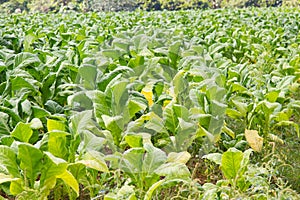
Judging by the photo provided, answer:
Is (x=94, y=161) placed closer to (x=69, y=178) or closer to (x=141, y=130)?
(x=69, y=178)

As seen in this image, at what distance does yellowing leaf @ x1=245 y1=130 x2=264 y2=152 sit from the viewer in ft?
12.0

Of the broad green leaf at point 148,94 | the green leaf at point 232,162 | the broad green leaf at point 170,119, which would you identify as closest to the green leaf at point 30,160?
the green leaf at point 232,162

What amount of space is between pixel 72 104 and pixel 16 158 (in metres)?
1.12

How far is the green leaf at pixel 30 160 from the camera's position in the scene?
98.3 inches

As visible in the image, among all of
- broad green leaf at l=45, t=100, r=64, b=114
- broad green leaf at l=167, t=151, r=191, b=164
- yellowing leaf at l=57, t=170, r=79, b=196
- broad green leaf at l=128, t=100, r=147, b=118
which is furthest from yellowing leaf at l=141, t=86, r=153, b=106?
yellowing leaf at l=57, t=170, r=79, b=196

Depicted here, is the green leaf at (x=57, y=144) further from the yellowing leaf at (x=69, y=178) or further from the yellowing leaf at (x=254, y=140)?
the yellowing leaf at (x=254, y=140)

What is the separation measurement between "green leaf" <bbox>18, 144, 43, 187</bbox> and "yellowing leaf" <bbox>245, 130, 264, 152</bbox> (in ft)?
5.68

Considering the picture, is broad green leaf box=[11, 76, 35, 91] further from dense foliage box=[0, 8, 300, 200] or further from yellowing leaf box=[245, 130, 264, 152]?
yellowing leaf box=[245, 130, 264, 152]

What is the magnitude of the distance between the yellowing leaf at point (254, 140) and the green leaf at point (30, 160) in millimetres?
1730

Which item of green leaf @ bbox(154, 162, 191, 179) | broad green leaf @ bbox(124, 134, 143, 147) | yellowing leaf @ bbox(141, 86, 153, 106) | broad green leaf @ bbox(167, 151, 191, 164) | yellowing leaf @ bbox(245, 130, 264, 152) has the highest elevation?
broad green leaf @ bbox(124, 134, 143, 147)

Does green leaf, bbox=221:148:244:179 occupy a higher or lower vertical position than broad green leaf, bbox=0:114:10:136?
lower

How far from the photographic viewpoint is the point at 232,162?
2.80 metres

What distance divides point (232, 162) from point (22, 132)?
1.23 m

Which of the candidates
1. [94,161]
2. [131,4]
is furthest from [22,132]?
[131,4]
